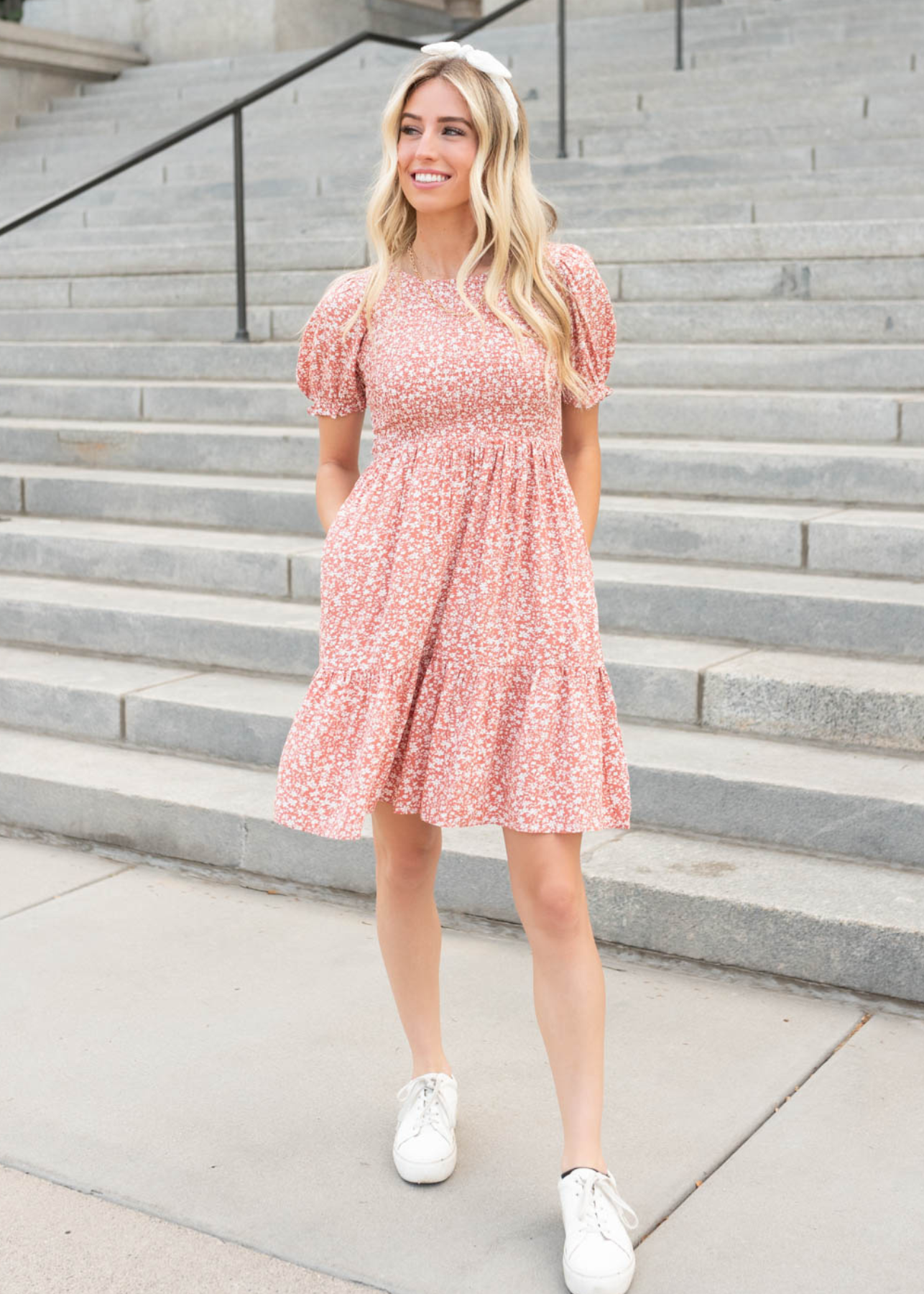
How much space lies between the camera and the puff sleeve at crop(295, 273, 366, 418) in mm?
2822

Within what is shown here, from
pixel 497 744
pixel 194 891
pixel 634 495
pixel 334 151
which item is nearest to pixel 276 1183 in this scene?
pixel 497 744

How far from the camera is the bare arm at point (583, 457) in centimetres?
285

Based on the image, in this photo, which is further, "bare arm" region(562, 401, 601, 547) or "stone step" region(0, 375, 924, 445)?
"stone step" region(0, 375, 924, 445)

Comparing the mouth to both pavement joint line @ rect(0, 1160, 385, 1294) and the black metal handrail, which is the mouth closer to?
pavement joint line @ rect(0, 1160, 385, 1294)

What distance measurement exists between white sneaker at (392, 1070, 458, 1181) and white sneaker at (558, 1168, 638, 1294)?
295mm

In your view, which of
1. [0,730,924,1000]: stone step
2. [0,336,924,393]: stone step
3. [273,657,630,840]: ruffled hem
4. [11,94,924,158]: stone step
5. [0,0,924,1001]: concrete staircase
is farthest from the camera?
[11,94,924,158]: stone step

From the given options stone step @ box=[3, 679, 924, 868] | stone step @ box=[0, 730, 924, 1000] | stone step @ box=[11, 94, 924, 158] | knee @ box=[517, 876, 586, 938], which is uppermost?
stone step @ box=[11, 94, 924, 158]

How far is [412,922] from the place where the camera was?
115 inches

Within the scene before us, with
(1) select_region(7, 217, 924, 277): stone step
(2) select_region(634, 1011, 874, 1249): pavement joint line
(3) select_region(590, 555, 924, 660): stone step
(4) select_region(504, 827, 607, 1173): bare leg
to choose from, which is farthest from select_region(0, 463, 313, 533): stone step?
(4) select_region(504, 827, 607, 1173): bare leg

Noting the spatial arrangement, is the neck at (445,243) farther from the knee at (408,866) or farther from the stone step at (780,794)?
the stone step at (780,794)

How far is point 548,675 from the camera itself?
2646 millimetres

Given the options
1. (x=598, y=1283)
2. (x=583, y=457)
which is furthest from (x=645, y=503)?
(x=598, y=1283)

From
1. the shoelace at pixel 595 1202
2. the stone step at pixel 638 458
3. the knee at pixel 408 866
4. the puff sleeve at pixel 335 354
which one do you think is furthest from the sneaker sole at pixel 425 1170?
the stone step at pixel 638 458

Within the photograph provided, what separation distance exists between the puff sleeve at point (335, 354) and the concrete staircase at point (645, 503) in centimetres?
158
